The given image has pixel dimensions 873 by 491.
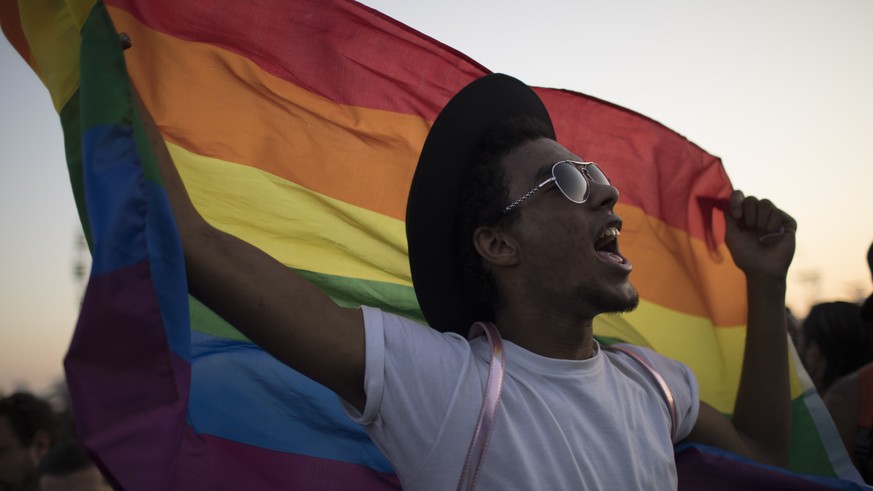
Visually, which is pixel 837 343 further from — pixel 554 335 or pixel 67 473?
pixel 67 473

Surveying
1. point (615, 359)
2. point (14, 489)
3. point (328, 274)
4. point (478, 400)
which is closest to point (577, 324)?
point (615, 359)

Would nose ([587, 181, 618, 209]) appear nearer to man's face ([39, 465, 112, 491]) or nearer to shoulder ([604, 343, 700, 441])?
shoulder ([604, 343, 700, 441])

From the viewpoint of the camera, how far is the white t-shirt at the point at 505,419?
192 cm

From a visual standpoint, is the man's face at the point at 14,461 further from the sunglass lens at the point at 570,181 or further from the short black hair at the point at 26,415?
the sunglass lens at the point at 570,181

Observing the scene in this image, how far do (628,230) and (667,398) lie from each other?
1.16 metres

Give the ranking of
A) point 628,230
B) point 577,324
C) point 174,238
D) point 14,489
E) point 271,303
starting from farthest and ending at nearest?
point 14,489
point 628,230
point 577,324
point 271,303
point 174,238

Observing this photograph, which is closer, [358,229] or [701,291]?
[358,229]

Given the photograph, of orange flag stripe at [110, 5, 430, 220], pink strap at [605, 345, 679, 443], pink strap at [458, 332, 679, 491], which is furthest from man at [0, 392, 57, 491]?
pink strap at [605, 345, 679, 443]

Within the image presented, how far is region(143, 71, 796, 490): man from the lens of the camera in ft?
6.14

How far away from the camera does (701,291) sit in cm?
343

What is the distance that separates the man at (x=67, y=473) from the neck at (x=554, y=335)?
2.42 m

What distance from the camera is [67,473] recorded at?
3756 mm

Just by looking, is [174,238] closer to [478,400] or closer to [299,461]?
[478,400]

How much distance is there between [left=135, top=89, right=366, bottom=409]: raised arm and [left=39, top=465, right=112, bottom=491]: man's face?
7.82 ft
